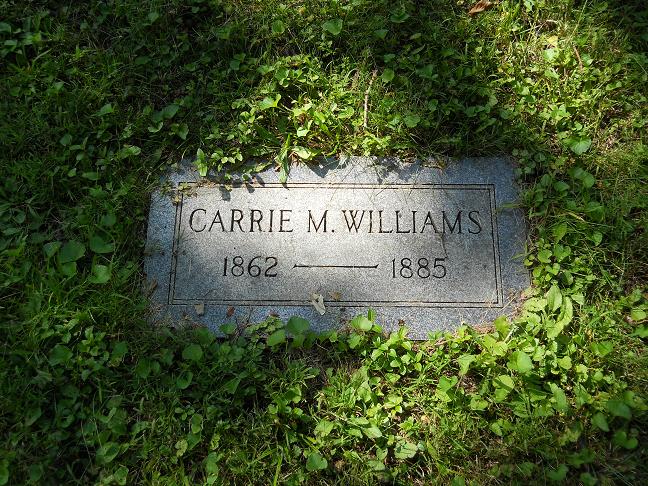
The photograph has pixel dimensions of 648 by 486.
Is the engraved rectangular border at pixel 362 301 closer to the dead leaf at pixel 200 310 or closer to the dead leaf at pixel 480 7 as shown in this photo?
the dead leaf at pixel 200 310

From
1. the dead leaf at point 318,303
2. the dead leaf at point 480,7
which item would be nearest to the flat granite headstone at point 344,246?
the dead leaf at point 318,303

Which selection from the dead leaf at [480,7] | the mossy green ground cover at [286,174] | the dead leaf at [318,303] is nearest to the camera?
the mossy green ground cover at [286,174]

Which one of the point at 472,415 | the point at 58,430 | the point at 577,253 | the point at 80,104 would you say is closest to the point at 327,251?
the point at 472,415

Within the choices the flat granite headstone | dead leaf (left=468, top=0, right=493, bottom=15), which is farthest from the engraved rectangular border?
dead leaf (left=468, top=0, right=493, bottom=15)

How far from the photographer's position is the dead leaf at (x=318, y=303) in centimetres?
240

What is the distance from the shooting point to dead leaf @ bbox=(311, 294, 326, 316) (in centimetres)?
240

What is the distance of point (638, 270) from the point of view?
2455mm

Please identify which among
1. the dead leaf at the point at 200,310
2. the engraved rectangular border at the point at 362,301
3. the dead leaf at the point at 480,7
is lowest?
the dead leaf at the point at 200,310

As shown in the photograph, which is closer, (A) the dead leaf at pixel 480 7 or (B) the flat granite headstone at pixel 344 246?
(B) the flat granite headstone at pixel 344 246

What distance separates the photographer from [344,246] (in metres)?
2.48

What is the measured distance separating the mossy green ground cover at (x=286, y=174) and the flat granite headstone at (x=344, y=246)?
0.09 meters

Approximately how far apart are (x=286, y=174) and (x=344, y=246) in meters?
0.43

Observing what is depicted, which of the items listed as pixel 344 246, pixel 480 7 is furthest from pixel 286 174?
pixel 480 7

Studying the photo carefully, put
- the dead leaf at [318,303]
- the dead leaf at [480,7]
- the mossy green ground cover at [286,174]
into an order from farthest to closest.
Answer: the dead leaf at [480,7] < the dead leaf at [318,303] < the mossy green ground cover at [286,174]
